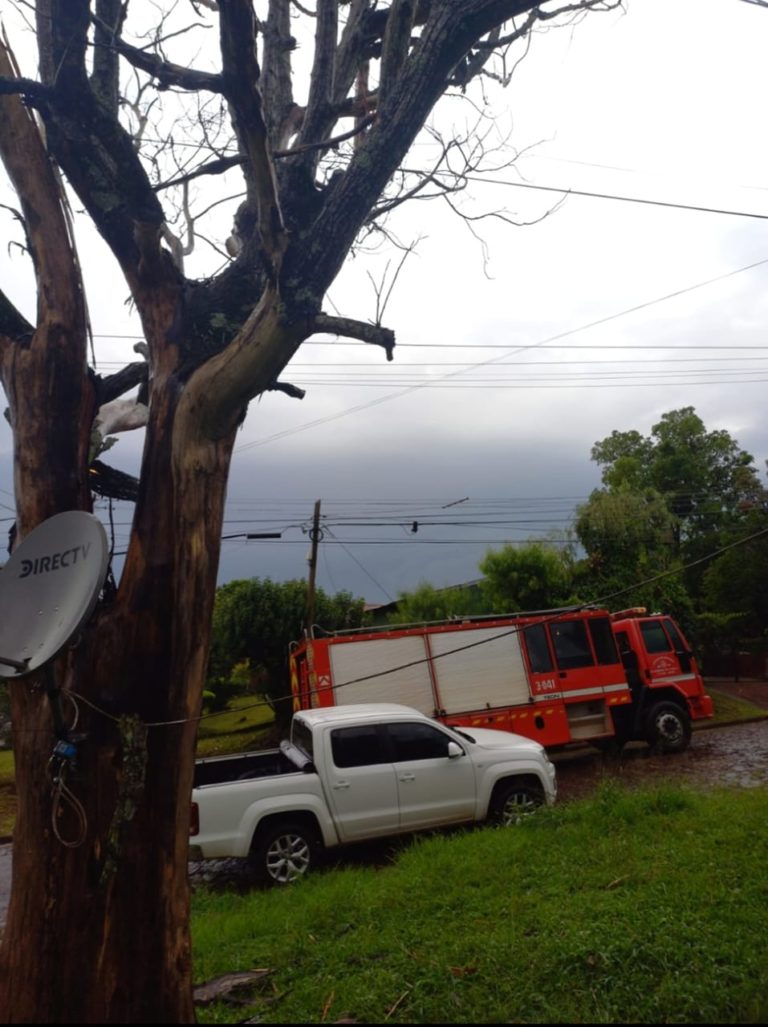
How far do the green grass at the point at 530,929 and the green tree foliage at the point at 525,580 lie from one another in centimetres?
1473

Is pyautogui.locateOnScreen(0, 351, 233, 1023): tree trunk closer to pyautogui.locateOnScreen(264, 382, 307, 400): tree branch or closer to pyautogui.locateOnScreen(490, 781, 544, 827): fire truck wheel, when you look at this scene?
pyautogui.locateOnScreen(264, 382, 307, 400): tree branch

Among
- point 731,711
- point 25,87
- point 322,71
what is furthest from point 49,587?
point 731,711

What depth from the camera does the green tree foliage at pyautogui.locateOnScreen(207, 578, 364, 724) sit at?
2058cm

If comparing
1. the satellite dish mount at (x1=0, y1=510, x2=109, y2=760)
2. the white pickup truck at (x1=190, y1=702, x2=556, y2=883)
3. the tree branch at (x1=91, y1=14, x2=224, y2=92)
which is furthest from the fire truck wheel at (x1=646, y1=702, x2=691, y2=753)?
the tree branch at (x1=91, y1=14, x2=224, y2=92)

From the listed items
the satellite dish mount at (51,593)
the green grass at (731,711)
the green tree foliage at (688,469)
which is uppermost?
the green tree foliage at (688,469)

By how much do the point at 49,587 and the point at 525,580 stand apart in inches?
762

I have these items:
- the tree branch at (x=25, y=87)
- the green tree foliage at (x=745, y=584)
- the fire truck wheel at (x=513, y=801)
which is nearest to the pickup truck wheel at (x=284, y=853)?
the fire truck wheel at (x=513, y=801)

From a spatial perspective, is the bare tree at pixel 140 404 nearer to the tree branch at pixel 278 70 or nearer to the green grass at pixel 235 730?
the tree branch at pixel 278 70

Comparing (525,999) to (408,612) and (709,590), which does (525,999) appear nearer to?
(408,612)

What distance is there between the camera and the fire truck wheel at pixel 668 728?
44.4ft

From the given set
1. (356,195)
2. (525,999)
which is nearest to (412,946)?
(525,999)

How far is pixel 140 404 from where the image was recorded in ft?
17.1

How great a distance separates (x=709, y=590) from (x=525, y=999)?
2926 cm

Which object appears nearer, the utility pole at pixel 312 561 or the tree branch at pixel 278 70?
the tree branch at pixel 278 70
